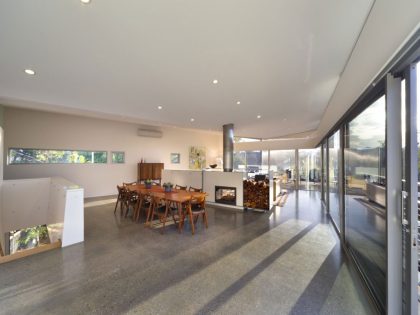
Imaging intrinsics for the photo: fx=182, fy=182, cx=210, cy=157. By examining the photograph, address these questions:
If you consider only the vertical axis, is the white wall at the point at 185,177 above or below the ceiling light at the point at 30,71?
below

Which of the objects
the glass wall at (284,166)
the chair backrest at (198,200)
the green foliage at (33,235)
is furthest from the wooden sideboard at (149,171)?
the glass wall at (284,166)

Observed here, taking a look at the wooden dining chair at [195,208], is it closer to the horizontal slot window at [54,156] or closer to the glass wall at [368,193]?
the glass wall at [368,193]

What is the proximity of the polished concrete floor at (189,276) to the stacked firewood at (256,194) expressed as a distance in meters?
1.62

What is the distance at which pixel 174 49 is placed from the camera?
233 centimetres

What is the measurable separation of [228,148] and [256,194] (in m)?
2.00

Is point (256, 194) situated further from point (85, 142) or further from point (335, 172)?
point (85, 142)

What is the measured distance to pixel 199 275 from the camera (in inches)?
92.7

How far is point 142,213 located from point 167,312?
3.64 m

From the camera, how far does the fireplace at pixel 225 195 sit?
5919mm

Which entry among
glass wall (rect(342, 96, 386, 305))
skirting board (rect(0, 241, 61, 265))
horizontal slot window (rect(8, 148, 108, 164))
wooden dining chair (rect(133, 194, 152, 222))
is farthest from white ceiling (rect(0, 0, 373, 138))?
skirting board (rect(0, 241, 61, 265))

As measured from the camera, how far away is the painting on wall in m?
10.8

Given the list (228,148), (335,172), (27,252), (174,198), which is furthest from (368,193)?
(27,252)

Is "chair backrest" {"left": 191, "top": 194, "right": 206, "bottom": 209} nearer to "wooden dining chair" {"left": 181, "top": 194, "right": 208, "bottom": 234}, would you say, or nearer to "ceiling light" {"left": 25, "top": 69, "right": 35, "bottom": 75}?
"wooden dining chair" {"left": 181, "top": 194, "right": 208, "bottom": 234}

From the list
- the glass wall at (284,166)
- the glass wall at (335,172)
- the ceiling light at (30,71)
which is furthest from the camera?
the glass wall at (284,166)
